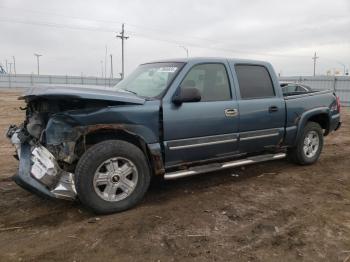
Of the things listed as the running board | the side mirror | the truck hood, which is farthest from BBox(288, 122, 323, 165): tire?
the truck hood

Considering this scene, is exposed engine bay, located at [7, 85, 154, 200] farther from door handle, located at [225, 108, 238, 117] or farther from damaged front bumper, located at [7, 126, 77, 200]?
door handle, located at [225, 108, 238, 117]

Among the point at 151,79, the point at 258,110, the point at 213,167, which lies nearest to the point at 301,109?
the point at 258,110

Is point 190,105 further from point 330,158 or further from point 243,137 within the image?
point 330,158

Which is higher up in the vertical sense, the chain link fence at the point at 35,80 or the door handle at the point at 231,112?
the chain link fence at the point at 35,80

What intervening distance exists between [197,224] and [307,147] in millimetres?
3462

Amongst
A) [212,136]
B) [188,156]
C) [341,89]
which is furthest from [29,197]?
[341,89]

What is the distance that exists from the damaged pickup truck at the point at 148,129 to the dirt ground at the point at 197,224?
0.35 meters

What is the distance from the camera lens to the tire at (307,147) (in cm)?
637

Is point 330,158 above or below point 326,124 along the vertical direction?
below

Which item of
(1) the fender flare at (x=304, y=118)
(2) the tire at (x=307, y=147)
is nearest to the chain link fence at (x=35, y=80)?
(2) the tire at (x=307, y=147)

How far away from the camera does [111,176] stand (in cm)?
413

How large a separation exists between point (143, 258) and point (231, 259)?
78cm

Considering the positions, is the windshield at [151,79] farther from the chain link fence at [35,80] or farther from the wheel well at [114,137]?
the chain link fence at [35,80]

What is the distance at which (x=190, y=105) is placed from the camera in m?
4.67
